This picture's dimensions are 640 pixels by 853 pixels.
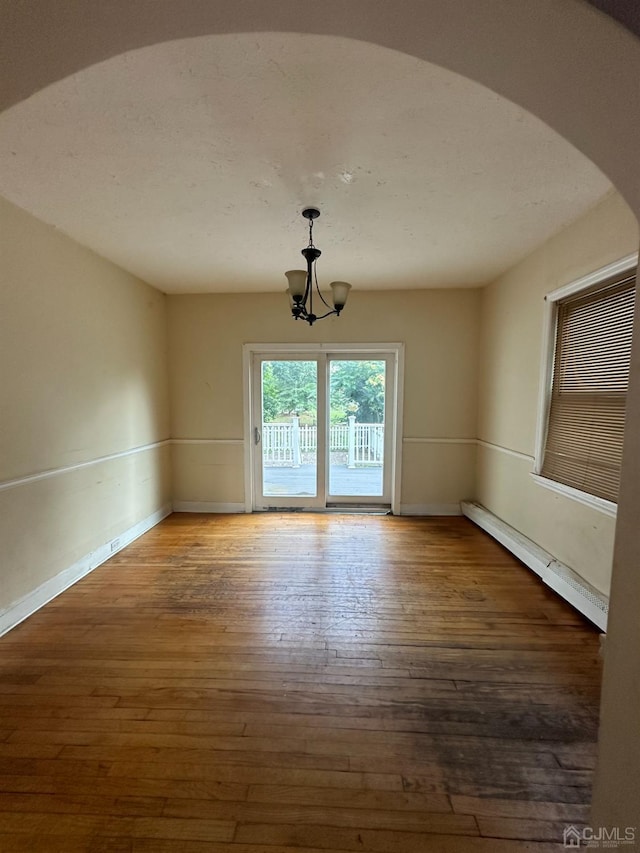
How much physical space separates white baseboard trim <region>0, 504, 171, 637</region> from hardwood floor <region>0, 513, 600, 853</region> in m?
0.08

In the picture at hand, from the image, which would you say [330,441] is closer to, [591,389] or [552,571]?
[552,571]

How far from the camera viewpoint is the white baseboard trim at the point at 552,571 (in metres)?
2.20

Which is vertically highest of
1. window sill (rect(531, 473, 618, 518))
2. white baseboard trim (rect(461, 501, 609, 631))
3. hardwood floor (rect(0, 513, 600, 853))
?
window sill (rect(531, 473, 618, 518))

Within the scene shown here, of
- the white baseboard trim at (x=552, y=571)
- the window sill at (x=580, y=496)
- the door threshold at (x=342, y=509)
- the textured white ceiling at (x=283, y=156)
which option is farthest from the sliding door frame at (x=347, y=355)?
the window sill at (x=580, y=496)

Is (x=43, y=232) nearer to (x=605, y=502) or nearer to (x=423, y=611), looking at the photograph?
(x=423, y=611)

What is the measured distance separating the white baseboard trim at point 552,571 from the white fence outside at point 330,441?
56.0 inches

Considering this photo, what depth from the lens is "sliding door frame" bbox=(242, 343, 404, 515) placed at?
4207mm

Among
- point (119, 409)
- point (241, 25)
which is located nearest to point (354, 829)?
point (241, 25)

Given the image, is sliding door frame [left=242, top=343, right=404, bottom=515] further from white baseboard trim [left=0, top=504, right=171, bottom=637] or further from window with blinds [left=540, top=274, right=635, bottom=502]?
window with blinds [left=540, top=274, right=635, bottom=502]

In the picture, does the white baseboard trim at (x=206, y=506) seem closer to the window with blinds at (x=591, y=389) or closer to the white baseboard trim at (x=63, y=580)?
the white baseboard trim at (x=63, y=580)

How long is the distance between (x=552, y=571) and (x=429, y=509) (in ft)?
5.80

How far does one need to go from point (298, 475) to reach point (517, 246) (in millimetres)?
3225

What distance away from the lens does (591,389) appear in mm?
2443

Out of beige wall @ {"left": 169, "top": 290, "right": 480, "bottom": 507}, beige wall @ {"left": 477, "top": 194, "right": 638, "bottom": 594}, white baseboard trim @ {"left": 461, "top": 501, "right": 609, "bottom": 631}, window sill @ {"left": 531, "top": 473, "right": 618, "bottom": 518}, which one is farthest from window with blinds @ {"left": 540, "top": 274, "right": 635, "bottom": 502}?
beige wall @ {"left": 169, "top": 290, "right": 480, "bottom": 507}
